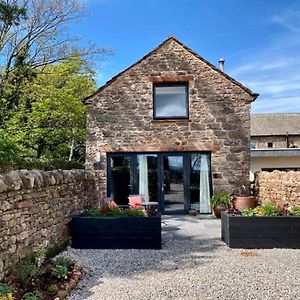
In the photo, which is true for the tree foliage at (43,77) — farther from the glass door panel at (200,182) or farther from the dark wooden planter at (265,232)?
the dark wooden planter at (265,232)

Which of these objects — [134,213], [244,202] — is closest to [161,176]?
[244,202]

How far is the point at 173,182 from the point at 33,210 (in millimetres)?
7921

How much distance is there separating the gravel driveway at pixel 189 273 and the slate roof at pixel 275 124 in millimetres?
26615

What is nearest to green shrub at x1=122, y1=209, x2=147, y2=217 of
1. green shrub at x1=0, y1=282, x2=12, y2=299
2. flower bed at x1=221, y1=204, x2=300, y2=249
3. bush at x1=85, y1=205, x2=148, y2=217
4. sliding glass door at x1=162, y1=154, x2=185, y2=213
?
bush at x1=85, y1=205, x2=148, y2=217

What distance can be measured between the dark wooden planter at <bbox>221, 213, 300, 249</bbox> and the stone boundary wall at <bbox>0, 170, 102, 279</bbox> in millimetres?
3580

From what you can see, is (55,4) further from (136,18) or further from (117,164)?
(117,164)

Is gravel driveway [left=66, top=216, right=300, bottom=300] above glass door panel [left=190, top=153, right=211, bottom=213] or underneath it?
underneath

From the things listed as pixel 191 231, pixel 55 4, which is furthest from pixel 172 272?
pixel 55 4

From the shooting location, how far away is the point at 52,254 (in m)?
6.46

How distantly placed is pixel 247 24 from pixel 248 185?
625 cm

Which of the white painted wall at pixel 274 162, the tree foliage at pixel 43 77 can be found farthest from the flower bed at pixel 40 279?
the white painted wall at pixel 274 162

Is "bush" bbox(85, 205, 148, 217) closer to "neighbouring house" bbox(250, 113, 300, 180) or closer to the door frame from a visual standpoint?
the door frame

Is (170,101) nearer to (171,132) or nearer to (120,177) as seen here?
(171,132)

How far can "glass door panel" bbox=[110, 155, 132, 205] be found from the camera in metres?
13.2
